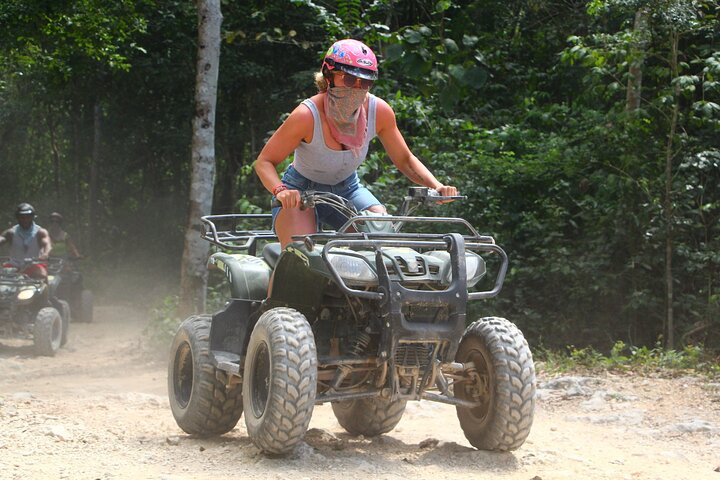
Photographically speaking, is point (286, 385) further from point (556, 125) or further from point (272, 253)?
point (556, 125)

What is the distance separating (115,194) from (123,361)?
14.8 meters

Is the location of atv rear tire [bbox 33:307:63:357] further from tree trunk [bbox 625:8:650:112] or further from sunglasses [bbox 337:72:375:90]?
sunglasses [bbox 337:72:375:90]

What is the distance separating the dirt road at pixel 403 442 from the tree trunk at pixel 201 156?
2054 millimetres

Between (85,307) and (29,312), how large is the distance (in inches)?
134

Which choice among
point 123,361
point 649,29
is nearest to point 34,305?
point 123,361

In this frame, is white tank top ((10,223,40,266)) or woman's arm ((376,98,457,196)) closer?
woman's arm ((376,98,457,196))

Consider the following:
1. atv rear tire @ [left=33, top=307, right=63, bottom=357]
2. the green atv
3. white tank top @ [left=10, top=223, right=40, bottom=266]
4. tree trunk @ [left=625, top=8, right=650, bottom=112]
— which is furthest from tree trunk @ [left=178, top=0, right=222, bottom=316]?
the green atv

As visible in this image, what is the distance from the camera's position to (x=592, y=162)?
10984 millimetres

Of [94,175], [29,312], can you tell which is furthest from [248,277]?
[94,175]

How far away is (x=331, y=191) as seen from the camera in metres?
5.86

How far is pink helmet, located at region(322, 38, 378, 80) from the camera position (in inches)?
213

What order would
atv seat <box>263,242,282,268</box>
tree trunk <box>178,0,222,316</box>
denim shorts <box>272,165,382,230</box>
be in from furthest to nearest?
tree trunk <box>178,0,222,316</box>
denim shorts <box>272,165,382,230</box>
atv seat <box>263,242,282,268</box>

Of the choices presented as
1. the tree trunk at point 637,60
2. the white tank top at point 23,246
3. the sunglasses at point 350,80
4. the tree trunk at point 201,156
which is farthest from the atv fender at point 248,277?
the white tank top at point 23,246

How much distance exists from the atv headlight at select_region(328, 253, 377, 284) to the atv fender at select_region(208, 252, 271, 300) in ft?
3.65
